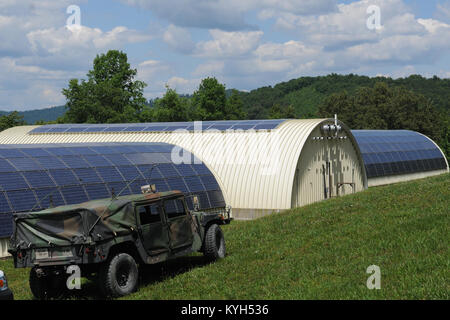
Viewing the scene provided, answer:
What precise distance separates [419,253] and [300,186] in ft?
67.6

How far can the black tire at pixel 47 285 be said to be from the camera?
46.5 ft

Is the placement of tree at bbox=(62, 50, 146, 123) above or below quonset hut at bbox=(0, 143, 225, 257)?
above

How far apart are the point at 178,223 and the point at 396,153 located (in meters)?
44.6

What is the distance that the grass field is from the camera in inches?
494

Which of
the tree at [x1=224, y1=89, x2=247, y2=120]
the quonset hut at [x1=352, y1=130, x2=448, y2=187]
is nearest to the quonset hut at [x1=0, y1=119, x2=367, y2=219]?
the quonset hut at [x1=352, y1=130, x2=448, y2=187]

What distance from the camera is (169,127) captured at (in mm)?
44812

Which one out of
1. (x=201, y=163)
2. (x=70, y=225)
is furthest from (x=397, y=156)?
(x=70, y=225)

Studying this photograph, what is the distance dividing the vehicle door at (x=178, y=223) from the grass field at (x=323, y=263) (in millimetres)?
919

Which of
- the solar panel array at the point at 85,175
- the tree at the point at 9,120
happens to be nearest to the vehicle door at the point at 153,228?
the solar panel array at the point at 85,175

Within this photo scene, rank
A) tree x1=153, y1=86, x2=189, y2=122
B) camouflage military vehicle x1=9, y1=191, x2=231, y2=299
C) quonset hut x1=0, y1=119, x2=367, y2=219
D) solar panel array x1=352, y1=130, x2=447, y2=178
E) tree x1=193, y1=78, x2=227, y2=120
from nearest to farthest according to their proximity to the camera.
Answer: camouflage military vehicle x1=9, y1=191, x2=231, y2=299, quonset hut x1=0, y1=119, x2=367, y2=219, solar panel array x1=352, y1=130, x2=447, y2=178, tree x1=153, y1=86, x2=189, y2=122, tree x1=193, y1=78, x2=227, y2=120

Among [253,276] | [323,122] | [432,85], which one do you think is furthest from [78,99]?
[432,85]

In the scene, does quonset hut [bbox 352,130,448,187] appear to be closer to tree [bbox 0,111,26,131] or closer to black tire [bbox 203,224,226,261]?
black tire [bbox 203,224,226,261]

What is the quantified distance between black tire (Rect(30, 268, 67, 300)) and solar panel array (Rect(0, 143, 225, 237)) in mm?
6373
